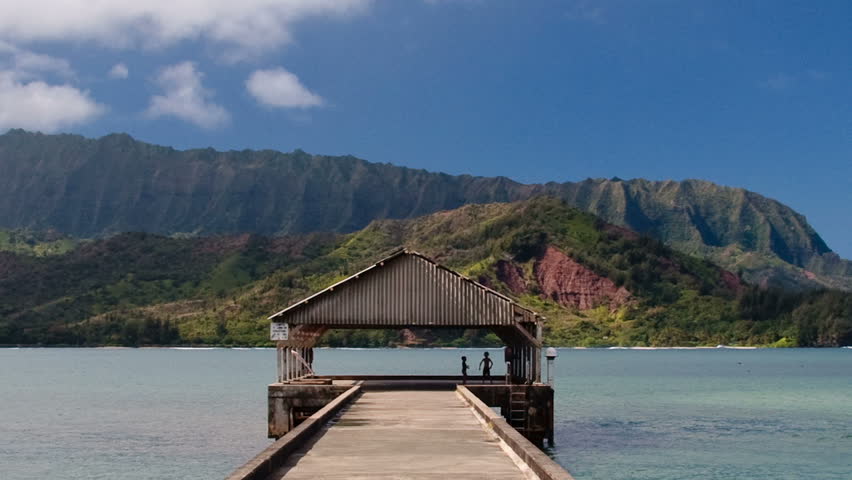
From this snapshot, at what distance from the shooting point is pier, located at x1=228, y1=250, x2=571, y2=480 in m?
22.2

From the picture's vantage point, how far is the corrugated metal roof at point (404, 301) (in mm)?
40062

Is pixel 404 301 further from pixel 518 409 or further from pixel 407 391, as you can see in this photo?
pixel 518 409

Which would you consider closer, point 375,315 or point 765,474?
point 765,474

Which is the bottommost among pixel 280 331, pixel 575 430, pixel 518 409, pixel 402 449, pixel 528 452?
pixel 575 430

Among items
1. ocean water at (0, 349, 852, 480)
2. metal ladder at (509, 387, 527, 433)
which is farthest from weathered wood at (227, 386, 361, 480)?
ocean water at (0, 349, 852, 480)

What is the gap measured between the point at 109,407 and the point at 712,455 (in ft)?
142

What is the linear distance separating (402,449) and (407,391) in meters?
18.6

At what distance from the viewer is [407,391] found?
40.3 m

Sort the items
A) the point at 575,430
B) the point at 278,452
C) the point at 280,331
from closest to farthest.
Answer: the point at 278,452 → the point at 280,331 → the point at 575,430

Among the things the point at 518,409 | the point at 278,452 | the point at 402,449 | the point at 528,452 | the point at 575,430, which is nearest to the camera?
the point at 528,452

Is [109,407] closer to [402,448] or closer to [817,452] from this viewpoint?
[817,452]

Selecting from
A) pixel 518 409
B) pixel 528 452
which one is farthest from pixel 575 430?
pixel 528 452

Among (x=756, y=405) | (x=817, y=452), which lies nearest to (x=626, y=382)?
(x=756, y=405)

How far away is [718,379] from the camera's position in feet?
380
